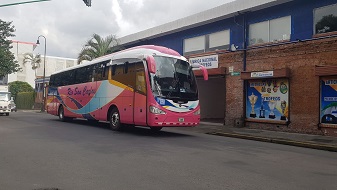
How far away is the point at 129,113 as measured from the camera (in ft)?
47.3

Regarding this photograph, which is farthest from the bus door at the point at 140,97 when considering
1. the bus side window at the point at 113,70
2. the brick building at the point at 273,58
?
the brick building at the point at 273,58

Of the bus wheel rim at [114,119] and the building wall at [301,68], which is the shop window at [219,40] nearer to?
the building wall at [301,68]

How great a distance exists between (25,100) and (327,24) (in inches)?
1963

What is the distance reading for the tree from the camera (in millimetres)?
32688

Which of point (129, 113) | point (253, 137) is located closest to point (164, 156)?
point (129, 113)

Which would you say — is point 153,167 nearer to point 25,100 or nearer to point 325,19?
point 325,19

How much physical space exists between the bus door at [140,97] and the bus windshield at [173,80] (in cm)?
55

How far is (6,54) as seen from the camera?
3309cm

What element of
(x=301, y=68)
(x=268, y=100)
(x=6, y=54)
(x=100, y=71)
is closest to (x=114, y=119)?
(x=100, y=71)

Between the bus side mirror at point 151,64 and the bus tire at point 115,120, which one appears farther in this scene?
the bus tire at point 115,120

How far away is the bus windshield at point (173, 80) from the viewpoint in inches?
523

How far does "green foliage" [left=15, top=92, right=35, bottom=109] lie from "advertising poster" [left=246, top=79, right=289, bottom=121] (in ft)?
140

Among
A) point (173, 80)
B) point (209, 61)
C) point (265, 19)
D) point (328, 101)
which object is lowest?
point (328, 101)

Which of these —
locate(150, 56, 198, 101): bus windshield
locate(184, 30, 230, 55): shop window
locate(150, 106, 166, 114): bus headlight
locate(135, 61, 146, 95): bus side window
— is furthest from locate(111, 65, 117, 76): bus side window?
locate(184, 30, 230, 55): shop window
